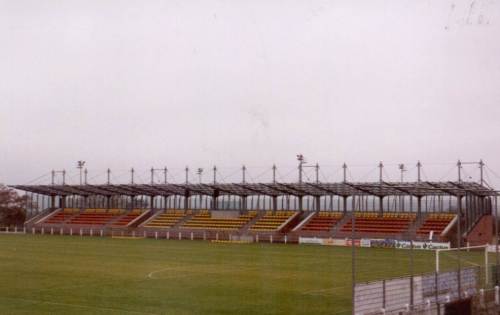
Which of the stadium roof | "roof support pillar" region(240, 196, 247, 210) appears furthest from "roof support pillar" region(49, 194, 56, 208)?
"roof support pillar" region(240, 196, 247, 210)

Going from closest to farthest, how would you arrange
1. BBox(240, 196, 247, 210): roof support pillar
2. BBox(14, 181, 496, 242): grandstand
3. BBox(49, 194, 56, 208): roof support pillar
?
BBox(14, 181, 496, 242): grandstand, BBox(240, 196, 247, 210): roof support pillar, BBox(49, 194, 56, 208): roof support pillar

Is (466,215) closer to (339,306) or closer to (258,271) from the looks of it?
(258,271)

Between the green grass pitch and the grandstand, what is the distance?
504 inches

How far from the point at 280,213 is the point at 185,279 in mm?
47502

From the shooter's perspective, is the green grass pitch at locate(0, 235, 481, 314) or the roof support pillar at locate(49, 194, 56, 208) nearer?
the green grass pitch at locate(0, 235, 481, 314)

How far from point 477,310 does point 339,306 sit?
17.8 feet

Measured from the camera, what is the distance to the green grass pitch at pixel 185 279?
24750 millimetres

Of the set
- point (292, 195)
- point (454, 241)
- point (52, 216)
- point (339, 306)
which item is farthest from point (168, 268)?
point (52, 216)

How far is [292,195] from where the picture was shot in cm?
7894

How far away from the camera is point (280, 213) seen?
80.9m

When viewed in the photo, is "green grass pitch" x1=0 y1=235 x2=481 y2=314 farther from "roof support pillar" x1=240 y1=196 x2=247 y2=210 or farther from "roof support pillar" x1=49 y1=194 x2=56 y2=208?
"roof support pillar" x1=49 y1=194 x2=56 y2=208

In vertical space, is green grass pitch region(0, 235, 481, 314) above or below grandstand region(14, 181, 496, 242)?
below

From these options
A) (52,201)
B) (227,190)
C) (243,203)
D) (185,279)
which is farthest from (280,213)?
(185,279)

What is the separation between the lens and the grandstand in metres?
67.1
